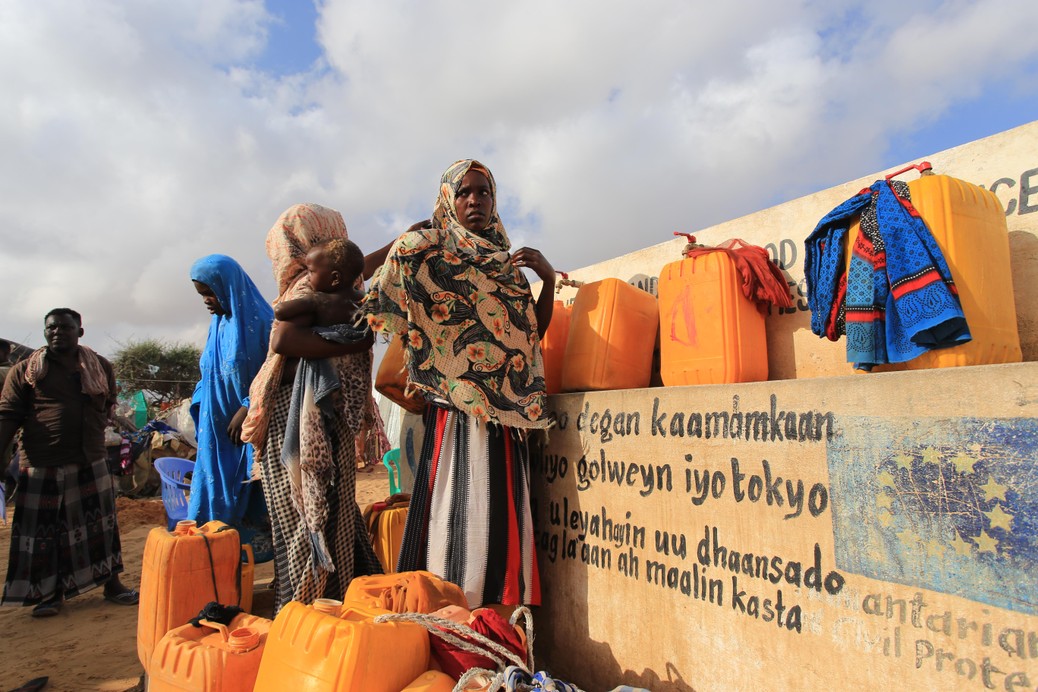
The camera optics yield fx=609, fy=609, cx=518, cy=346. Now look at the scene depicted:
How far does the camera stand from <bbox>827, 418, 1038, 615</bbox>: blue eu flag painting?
54.8 inches

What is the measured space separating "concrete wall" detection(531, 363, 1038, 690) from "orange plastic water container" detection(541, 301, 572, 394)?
0.62m

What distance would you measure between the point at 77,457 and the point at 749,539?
4400 mm

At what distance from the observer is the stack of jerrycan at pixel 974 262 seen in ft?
6.00

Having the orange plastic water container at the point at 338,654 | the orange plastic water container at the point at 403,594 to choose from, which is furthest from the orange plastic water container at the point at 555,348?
the orange plastic water container at the point at 338,654

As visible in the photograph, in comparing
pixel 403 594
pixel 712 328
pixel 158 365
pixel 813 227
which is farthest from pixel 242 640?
pixel 158 365

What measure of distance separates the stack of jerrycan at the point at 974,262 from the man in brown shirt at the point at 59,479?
16.1 feet

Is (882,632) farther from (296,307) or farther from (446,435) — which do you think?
(296,307)

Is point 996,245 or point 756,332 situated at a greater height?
point 996,245

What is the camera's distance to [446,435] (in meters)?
2.62

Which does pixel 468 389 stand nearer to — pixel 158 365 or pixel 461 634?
pixel 461 634

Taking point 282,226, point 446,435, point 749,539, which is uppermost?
point 282,226

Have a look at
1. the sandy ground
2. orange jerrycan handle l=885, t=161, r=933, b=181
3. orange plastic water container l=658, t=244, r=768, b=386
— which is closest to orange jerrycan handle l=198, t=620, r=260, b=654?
the sandy ground

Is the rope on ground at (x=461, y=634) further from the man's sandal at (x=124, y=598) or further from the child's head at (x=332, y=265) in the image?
the man's sandal at (x=124, y=598)

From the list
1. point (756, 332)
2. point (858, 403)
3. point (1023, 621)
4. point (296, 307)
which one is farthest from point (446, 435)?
point (1023, 621)
